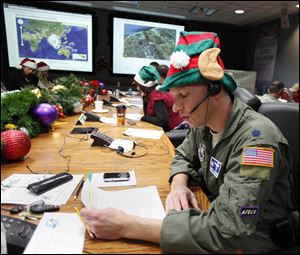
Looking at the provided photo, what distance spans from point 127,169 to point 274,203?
0.56 m

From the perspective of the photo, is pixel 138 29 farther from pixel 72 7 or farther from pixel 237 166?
pixel 237 166

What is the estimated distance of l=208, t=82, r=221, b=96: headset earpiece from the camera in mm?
735

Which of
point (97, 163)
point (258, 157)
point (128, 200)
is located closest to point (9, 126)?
point (97, 163)

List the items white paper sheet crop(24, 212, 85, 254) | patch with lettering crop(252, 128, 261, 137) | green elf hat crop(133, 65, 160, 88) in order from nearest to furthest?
white paper sheet crop(24, 212, 85, 254)
patch with lettering crop(252, 128, 261, 137)
green elf hat crop(133, 65, 160, 88)

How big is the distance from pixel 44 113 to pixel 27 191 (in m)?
0.70

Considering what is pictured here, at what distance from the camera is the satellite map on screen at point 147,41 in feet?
15.2

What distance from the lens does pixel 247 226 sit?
0.57 metres

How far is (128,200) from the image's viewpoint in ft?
2.46

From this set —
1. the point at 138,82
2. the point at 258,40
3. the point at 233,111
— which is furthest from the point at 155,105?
the point at 258,40

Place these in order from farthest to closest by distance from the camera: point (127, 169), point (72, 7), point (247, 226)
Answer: point (72, 7), point (127, 169), point (247, 226)

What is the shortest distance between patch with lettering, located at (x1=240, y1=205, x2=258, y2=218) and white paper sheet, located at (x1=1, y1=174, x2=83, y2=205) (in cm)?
51

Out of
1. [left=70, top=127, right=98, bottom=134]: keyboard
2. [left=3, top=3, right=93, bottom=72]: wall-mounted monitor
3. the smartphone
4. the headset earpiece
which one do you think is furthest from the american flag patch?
[left=3, top=3, right=93, bottom=72]: wall-mounted monitor

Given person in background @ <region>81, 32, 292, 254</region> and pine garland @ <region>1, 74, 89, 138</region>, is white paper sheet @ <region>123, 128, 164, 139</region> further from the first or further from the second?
person in background @ <region>81, 32, 292, 254</region>

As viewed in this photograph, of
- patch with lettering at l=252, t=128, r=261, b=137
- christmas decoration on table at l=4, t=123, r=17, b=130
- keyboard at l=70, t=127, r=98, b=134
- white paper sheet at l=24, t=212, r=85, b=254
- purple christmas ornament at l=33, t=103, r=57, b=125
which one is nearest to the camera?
white paper sheet at l=24, t=212, r=85, b=254
